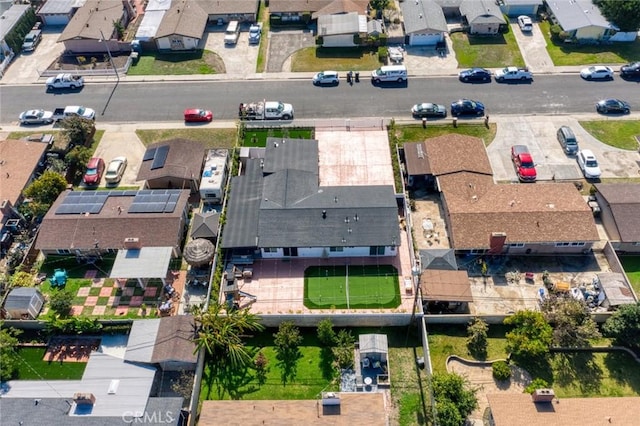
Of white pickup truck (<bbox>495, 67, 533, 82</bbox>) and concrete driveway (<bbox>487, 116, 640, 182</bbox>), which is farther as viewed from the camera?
white pickup truck (<bbox>495, 67, 533, 82</bbox>)

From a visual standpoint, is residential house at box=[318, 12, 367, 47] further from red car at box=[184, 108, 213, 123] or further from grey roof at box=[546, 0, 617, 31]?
grey roof at box=[546, 0, 617, 31]

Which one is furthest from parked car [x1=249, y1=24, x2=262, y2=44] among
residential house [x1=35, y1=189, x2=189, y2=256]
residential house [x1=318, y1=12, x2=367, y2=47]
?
residential house [x1=35, y1=189, x2=189, y2=256]

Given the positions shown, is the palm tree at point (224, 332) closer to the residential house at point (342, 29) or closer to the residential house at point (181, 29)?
the residential house at point (342, 29)

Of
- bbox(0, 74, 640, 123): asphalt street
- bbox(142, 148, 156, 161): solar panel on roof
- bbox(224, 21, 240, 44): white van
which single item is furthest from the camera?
bbox(224, 21, 240, 44): white van

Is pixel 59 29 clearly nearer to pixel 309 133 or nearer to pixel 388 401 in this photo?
pixel 309 133

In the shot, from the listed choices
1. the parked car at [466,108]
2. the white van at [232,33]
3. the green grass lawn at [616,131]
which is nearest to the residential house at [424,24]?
the parked car at [466,108]

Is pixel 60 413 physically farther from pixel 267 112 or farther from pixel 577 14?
pixel 577 14

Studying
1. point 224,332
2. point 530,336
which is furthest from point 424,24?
point 224,332
